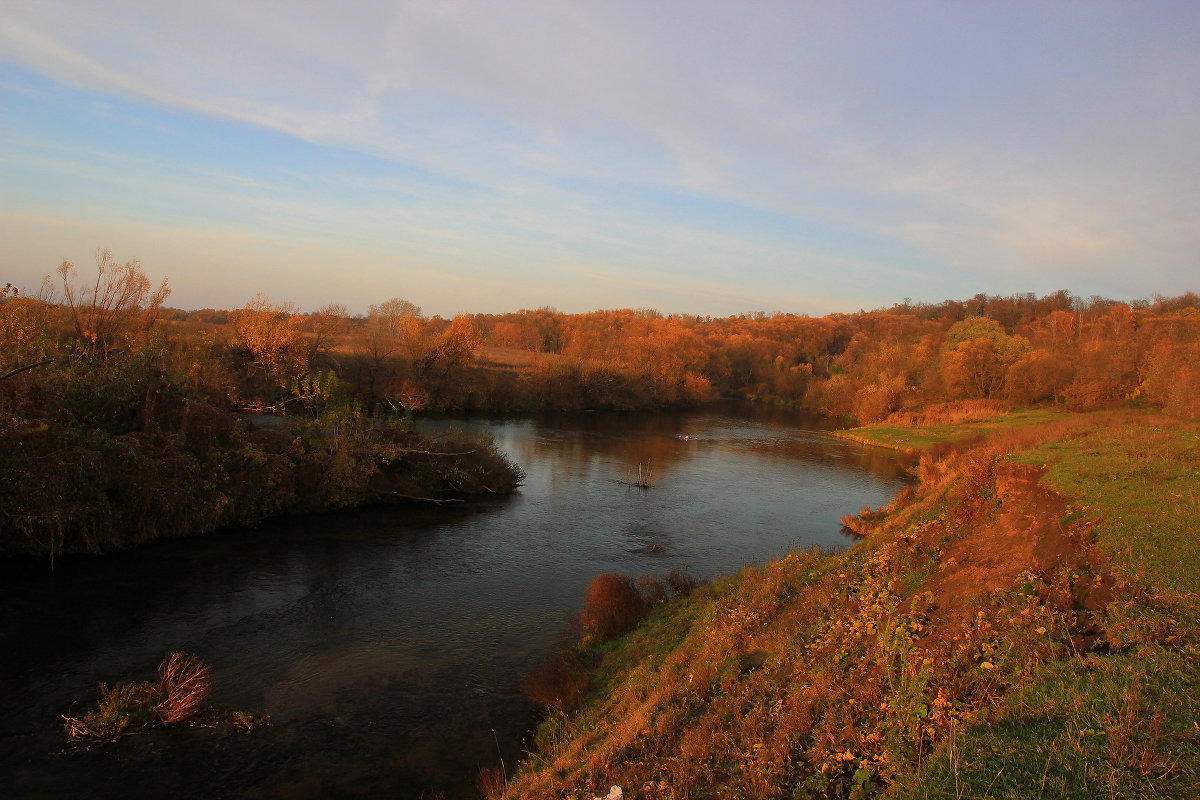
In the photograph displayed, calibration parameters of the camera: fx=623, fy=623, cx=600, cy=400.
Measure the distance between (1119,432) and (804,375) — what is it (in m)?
77.7

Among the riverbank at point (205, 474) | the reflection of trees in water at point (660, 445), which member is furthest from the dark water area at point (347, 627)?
A: the reflection of trees in water at point (660, 445)

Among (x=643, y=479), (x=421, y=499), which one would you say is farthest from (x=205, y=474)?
(x=643, y=479)

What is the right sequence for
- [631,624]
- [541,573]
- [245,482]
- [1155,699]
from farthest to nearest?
1. [245,482]
2. [541,573]
3. [631,624]
4. [1155,699]

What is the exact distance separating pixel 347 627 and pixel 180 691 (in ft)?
14.8

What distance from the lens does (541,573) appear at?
19266 millimetres

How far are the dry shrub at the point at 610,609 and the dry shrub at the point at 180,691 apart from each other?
7.64 meters

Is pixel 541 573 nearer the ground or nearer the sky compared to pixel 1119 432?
nearer the ground

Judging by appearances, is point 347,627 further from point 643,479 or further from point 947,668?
point 643,479

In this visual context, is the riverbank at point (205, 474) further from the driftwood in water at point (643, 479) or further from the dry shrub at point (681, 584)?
the dry shrub at point (681, 584)

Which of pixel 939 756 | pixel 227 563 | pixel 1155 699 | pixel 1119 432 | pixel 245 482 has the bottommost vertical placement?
pixel 227 563

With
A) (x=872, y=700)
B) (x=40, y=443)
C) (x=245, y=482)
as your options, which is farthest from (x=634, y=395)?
(x=872, y=700)

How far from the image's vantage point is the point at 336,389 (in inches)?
1235

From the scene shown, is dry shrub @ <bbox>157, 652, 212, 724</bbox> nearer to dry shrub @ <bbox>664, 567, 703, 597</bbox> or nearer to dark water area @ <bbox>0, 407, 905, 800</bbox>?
dark water area @ <bbox>0, 407, 905, 800</bbox>

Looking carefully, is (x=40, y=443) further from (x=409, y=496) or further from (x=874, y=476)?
(x=874, y=476)
